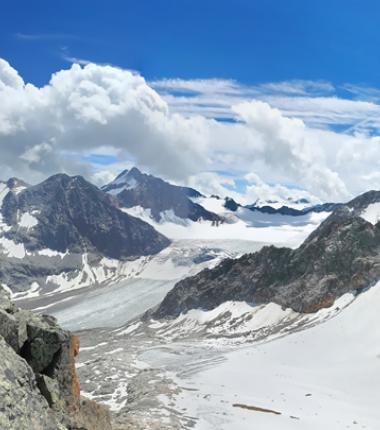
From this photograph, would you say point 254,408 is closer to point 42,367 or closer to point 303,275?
point 42,367

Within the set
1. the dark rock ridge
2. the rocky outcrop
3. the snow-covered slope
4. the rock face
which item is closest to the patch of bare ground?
the snow-covered slope

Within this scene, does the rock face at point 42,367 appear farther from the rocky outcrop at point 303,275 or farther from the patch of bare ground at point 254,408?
the rocky outcrop at point 303,275

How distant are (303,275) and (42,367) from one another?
502 feet

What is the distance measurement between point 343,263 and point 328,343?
5675 centimetres

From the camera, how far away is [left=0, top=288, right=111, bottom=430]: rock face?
661 inches

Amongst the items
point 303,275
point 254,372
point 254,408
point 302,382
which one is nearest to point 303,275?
point 303,275

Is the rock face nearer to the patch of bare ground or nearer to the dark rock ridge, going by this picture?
the patch of bare ground

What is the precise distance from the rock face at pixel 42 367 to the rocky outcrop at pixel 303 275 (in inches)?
5039

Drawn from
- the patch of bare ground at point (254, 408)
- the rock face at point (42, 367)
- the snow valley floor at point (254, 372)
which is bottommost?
the snow valley floor at point (254, 372)

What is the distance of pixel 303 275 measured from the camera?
167250 millimetres

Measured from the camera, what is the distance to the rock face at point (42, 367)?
16.8m

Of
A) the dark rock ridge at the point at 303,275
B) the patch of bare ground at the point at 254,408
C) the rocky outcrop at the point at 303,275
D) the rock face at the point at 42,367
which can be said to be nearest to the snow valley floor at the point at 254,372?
the patch of bare ground at the point at 254,408

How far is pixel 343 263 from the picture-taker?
159 meters

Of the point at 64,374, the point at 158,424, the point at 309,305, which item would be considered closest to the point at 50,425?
the point at 64,374
